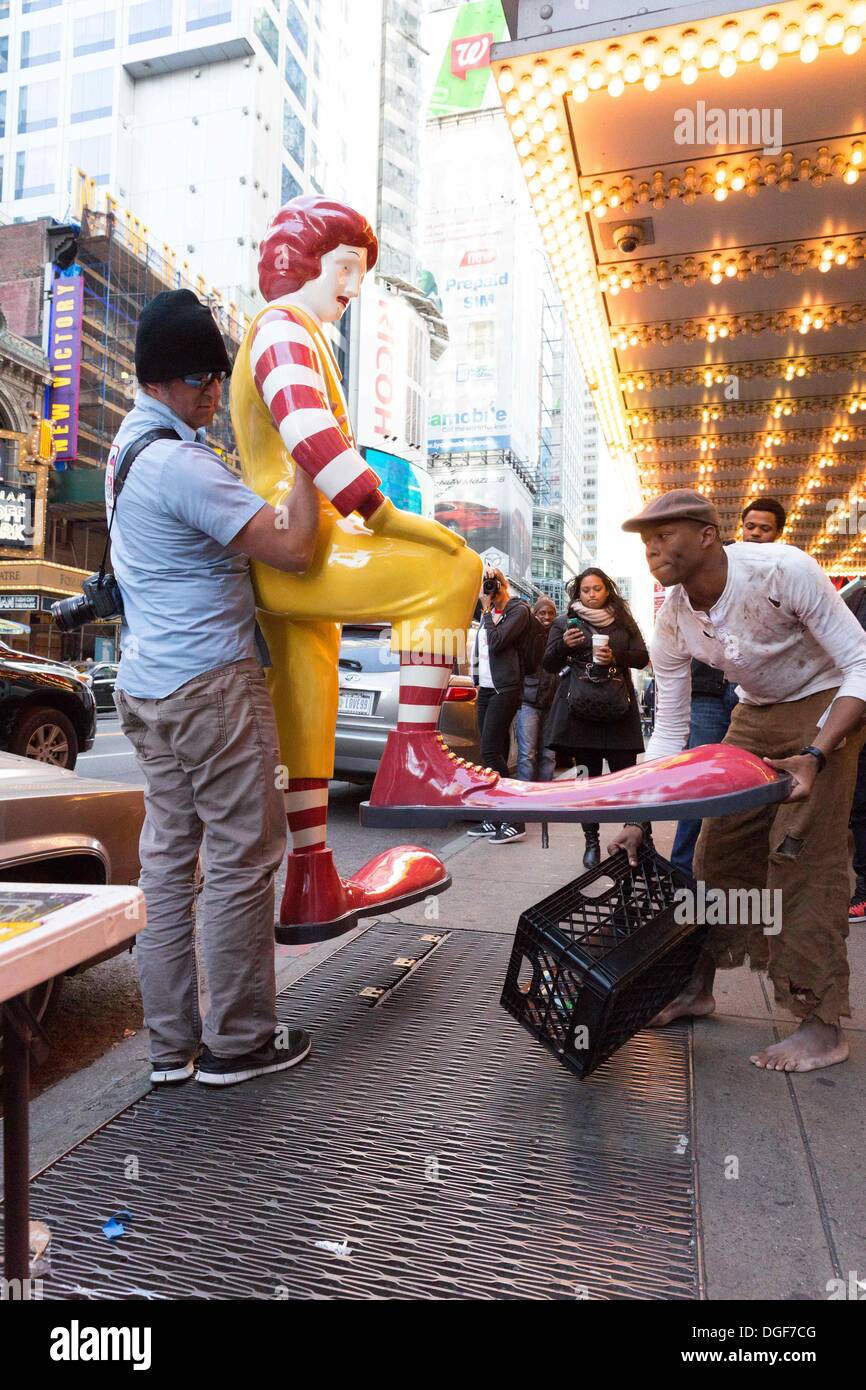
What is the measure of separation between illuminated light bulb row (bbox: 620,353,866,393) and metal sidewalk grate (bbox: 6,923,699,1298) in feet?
25.0

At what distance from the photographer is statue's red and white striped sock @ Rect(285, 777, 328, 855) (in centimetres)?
279

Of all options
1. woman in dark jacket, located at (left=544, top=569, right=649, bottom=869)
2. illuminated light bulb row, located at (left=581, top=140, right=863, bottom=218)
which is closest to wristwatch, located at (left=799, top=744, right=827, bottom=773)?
woman in dark jacket, located at (left=544, top=569, right=649, bottom=869)

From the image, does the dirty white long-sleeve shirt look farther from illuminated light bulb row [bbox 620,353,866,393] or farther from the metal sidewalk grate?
illuminated light bulb row [bbox 620,353,866,393]

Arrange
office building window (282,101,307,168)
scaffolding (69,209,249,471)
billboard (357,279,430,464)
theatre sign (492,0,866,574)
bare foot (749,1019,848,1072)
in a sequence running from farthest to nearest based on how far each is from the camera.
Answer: office building window (282,101,307,168), billboard (357,279,430,464), scaffolding (69,209,249,471), theatre sign (492,0,866,574), bare foot (749,1019,848,1072)

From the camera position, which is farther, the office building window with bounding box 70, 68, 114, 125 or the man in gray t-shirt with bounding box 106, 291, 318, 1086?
the office building window with bounding box 70, 68, 114, 125

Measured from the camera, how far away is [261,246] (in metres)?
2.74

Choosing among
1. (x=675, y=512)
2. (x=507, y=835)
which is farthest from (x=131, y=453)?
Result: (x=507, y=835)

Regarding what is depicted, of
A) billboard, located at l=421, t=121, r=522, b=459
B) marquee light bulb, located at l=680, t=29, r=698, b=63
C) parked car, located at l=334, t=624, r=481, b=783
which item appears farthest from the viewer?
billboard, located at l=421, t=121, r=522, b=459

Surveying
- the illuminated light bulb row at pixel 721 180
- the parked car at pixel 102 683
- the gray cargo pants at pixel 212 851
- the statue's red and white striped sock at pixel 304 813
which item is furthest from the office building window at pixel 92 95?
the gray cargo pants at pixel 212 851

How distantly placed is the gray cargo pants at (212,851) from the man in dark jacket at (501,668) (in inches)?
170

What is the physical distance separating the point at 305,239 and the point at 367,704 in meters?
4.67
